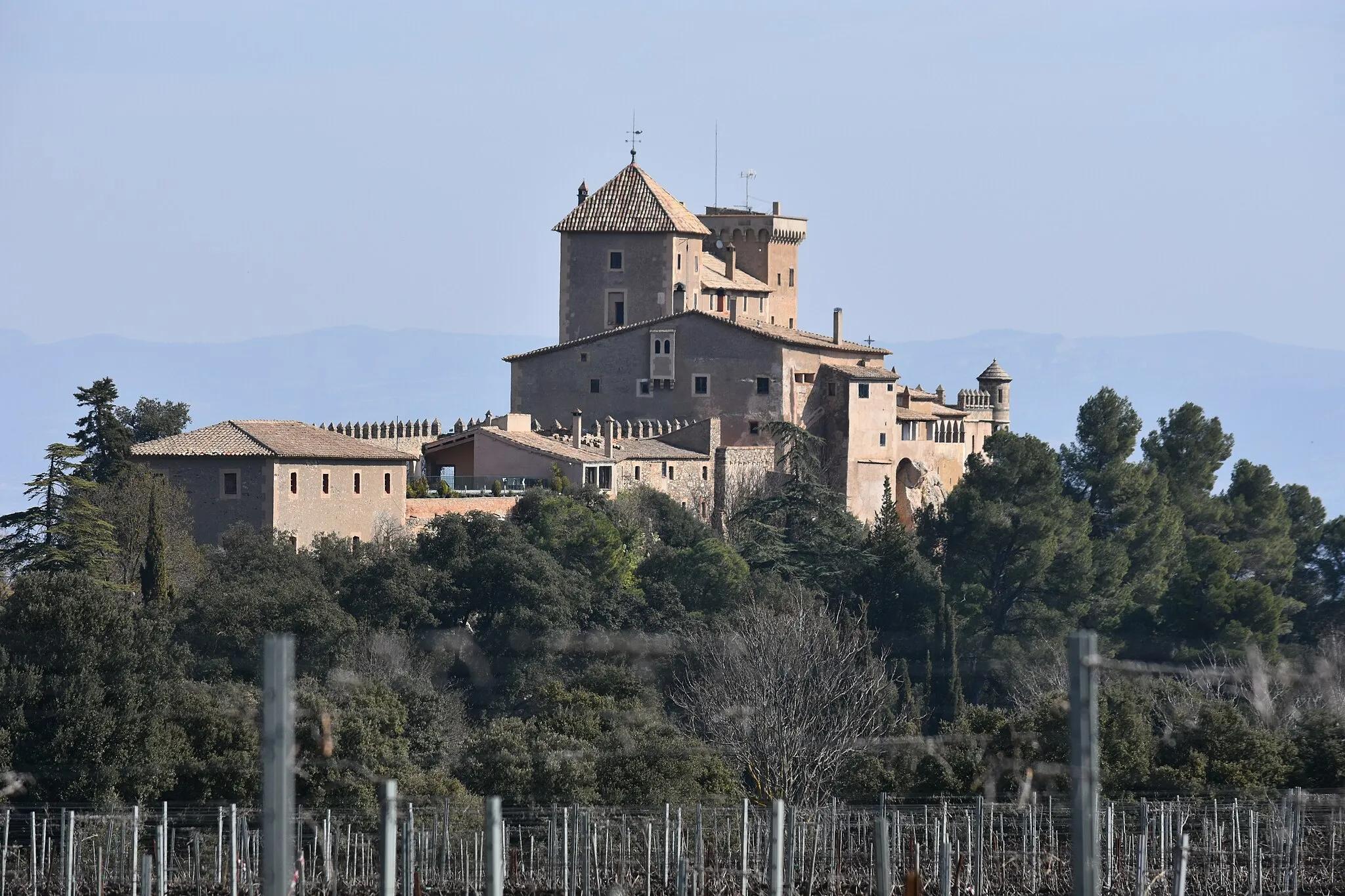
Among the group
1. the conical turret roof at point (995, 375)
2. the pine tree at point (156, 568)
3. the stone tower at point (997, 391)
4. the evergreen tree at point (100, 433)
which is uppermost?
the conical turret roof at point (995, 375)

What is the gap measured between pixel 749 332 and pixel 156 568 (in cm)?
1538

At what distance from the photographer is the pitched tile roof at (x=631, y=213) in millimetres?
49562

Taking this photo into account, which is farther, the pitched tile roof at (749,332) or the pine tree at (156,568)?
the pitched tile roof at (749,332)

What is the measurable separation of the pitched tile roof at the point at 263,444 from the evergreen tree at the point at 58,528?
3.74 ft

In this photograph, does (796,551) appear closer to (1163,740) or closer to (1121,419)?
(1121,419)

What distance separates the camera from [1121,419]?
50.8 m

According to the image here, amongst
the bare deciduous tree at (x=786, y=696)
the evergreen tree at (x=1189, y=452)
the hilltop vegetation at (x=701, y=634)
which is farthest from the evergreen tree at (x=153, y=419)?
the evergreen tree at (x=1189, y=452)

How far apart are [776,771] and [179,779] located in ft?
23.5

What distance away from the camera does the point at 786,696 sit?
3108 centimetres

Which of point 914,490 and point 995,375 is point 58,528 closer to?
point 914,490

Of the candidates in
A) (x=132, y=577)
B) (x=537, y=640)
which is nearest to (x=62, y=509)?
(x=132, y=577)

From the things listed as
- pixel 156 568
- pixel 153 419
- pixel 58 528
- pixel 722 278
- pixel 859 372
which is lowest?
pixel 156 568

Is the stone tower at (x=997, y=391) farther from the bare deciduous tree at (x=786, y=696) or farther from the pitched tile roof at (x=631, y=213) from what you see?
the bare deciduous tree at (x=786, y=696)

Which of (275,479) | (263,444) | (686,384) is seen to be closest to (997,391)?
(686,384)
